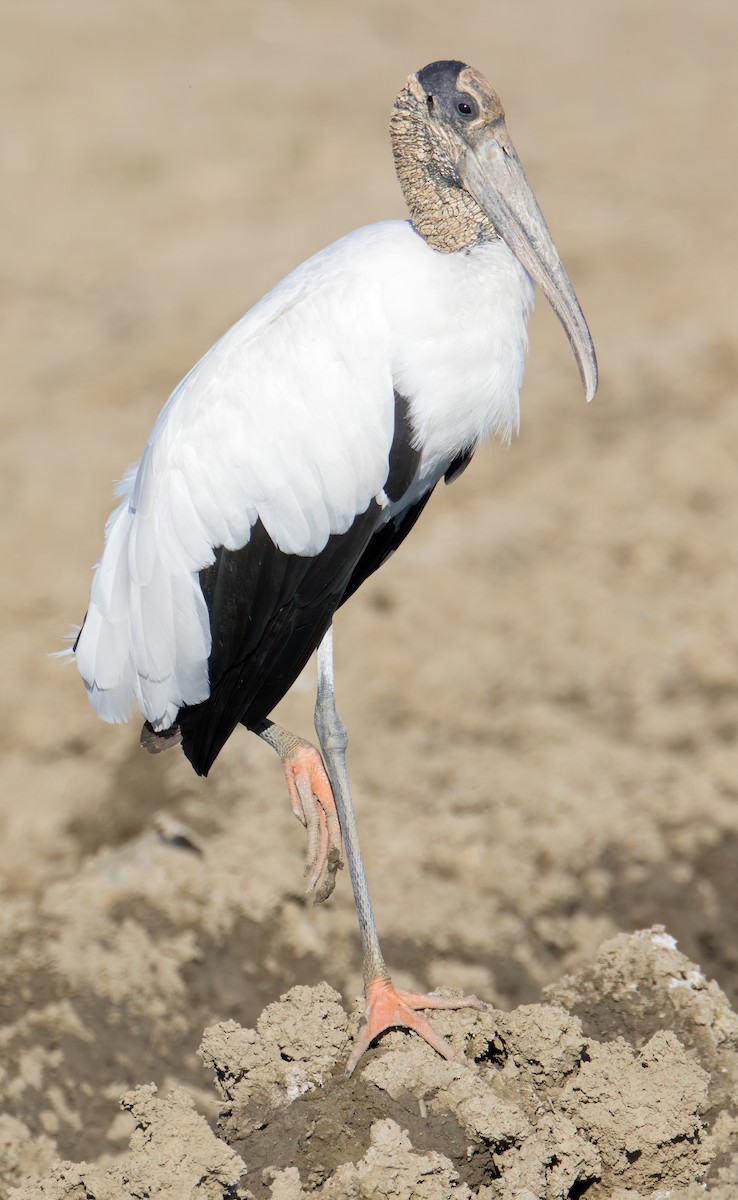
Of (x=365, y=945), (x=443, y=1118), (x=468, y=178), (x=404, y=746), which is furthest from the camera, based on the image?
(x=404, y=746)

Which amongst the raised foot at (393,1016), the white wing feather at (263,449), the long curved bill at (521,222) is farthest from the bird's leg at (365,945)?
the long curved bill at (521,222)

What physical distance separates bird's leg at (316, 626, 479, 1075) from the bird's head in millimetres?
1290

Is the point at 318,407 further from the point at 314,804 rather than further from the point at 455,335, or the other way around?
the point at 314,804

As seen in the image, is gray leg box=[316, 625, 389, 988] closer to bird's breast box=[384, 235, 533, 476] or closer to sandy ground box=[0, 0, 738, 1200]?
sandy ground box=[0, 0, 738, 1200]

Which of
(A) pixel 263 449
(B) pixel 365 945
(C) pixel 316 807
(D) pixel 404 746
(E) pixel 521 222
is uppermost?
(E) pixel 521 222

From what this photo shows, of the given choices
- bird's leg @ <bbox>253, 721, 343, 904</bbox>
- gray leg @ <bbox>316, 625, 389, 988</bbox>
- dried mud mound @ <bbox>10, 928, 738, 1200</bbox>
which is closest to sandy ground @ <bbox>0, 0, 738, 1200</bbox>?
dried mud mound @ <bbox>10, 928, 738, 1200</bbox>

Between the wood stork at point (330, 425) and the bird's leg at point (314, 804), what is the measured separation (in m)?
0.23

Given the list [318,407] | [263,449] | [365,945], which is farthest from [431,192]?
[365,945]

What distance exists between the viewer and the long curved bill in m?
3.97

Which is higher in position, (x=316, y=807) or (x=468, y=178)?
(x=468, y=178)

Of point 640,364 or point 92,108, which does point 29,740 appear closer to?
point 640,364

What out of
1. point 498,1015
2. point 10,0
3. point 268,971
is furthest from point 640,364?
point 10,0

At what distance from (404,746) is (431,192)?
3.15 m

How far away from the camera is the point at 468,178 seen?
413 cm
